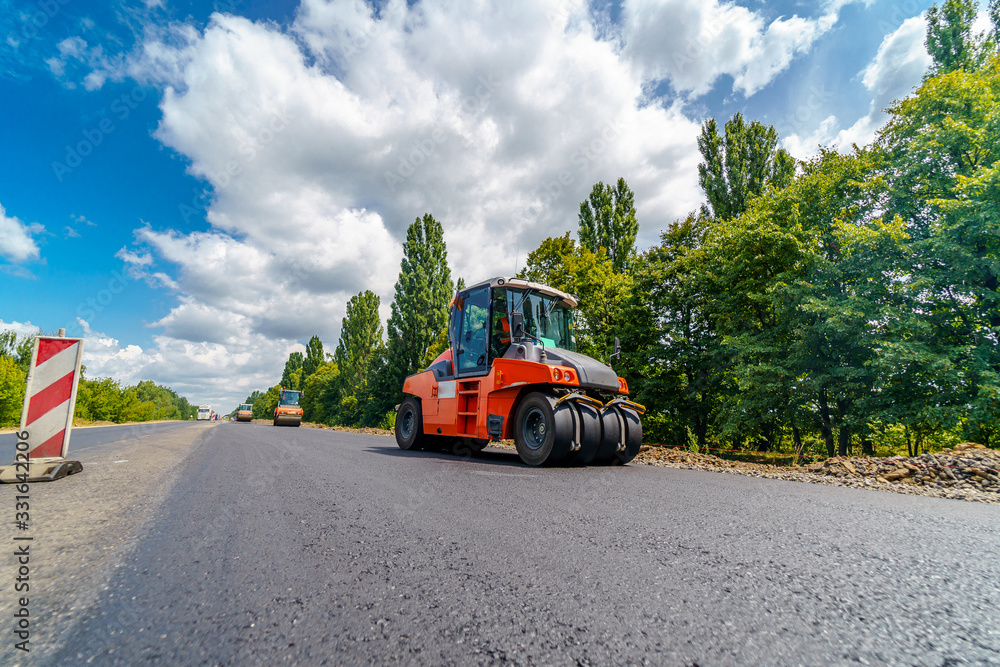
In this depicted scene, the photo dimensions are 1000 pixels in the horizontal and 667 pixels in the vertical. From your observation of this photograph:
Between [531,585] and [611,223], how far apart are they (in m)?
26.9

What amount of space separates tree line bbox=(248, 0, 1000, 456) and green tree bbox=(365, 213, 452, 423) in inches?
603

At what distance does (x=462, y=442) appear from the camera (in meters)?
9.39

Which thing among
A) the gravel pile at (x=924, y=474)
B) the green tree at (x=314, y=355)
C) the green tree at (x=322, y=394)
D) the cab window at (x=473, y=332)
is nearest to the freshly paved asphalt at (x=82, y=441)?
the cab window at (x=473, y=332)

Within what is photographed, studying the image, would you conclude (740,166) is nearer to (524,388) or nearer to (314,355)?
(524,388)

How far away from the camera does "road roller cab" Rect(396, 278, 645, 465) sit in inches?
254

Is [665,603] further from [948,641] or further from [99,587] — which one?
[99,587]

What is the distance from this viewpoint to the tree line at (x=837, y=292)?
391 inches

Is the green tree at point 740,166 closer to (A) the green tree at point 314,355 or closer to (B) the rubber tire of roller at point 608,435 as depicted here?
(B) the rubber tire of roller at point 608,435

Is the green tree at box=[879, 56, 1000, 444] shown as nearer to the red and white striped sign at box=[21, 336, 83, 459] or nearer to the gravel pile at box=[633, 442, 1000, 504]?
the gravel pile at box=[633, 442, 1000, 504]

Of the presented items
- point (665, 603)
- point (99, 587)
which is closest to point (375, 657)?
point (665, 603)

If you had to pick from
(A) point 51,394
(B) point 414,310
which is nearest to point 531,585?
(A) point 51,394

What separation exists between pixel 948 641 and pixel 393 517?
2.65m

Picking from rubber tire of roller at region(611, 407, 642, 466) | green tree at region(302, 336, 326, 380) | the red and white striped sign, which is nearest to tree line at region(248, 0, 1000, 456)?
rubber tire of roller at region(611, 407, 642, 466)

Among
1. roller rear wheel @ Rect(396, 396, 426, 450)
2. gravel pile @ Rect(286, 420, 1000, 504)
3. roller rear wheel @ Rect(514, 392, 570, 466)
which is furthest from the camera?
roller rear wheel @ Rect(396, 396, 426, 450)
